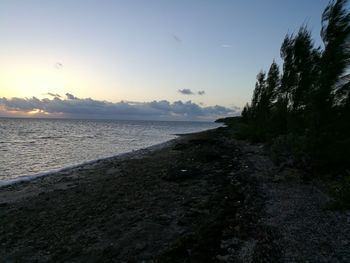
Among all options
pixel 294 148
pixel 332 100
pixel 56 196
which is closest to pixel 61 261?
pixel 56 196

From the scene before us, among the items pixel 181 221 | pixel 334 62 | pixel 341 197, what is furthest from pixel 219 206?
pixel 334 62

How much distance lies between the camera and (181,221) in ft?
31.1

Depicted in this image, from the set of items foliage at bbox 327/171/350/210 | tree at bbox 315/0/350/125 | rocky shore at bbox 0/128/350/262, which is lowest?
rocky shore at bbox 0/128/350/262

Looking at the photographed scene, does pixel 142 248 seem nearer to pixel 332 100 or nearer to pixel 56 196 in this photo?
pixel 56 196

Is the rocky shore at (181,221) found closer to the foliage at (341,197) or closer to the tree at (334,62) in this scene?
the foliage at (341,197)

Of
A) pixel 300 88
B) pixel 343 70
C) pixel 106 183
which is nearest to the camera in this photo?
pixel 343 70

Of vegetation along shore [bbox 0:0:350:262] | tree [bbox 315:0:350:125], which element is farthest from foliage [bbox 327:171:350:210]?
tree [bbox 315:0:350:125]

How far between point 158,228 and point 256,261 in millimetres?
3422

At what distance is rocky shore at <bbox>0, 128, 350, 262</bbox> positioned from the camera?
7.21 m

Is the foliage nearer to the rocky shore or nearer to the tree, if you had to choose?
the rocky shore

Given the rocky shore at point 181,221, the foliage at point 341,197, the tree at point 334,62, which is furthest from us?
the tree at point 334,62

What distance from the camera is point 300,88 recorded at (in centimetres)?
2056

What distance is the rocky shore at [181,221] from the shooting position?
23.6ft

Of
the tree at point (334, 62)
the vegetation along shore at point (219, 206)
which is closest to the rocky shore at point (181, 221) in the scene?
the vegetation along shore at point (219, 206)
